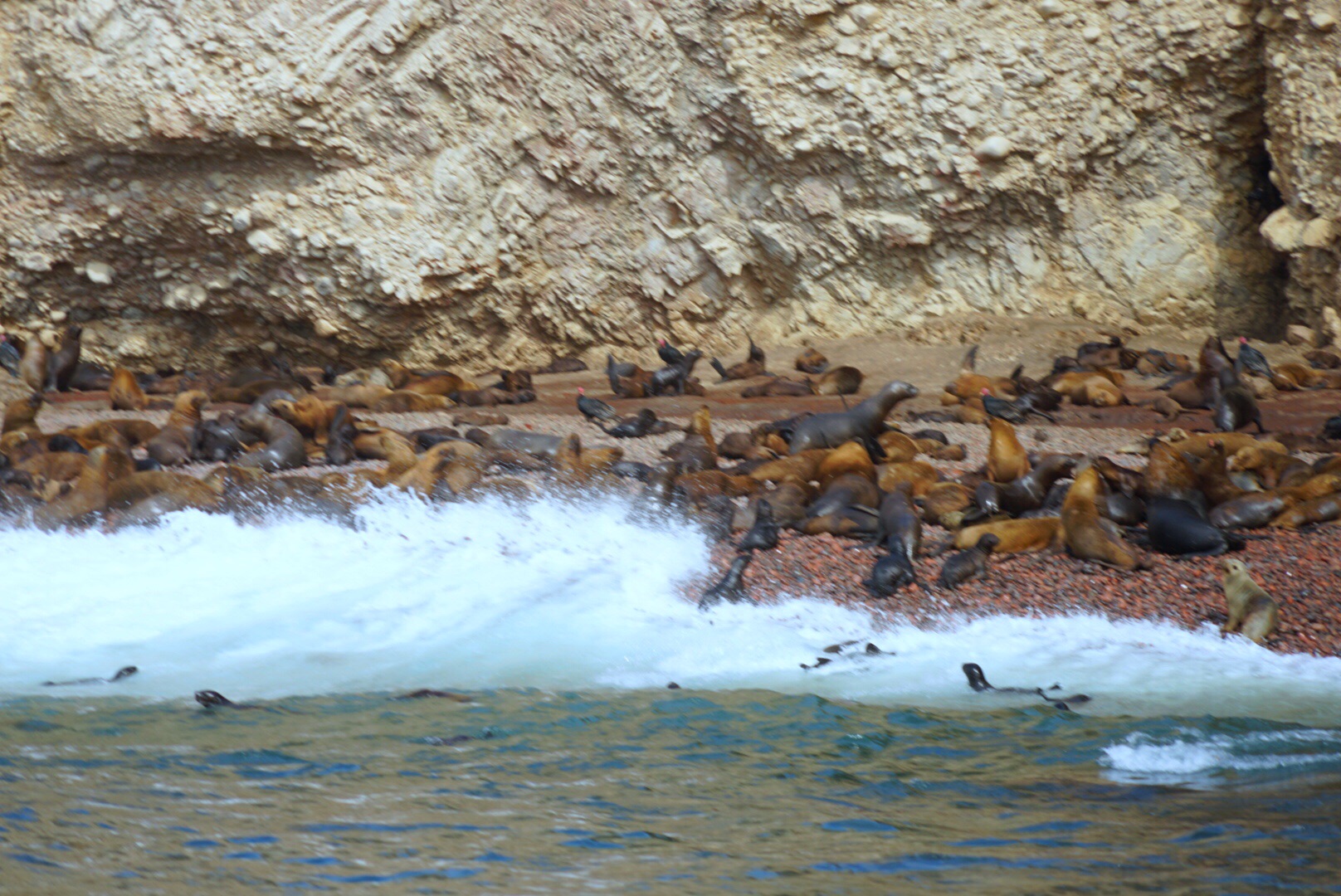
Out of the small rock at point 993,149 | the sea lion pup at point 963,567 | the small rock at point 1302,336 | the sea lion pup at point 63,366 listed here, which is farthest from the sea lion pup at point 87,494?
the small rock at point 1302,336

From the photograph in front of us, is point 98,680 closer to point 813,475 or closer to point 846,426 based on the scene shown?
point 813,475

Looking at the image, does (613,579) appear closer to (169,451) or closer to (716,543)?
(716,543)

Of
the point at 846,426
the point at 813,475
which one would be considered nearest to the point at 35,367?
the point at 846,426

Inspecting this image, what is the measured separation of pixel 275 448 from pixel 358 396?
393 cm

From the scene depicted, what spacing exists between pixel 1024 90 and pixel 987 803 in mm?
12782

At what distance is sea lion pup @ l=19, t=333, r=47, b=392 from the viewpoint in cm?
1434

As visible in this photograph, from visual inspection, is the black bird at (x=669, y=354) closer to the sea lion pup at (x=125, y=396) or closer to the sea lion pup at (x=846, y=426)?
the sea lion pup at (x=846, y=426)

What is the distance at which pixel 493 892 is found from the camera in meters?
3.28

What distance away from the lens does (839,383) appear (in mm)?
12984

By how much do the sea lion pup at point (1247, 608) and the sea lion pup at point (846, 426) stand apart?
357 centimetres

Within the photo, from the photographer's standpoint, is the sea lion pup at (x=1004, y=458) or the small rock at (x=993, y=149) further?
the small rock at (x=993, y=149)

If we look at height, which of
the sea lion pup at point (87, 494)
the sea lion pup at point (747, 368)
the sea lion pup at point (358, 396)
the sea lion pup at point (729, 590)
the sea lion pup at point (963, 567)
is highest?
the sea lion pup at point (747, 368)

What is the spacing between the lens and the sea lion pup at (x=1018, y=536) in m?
6.63

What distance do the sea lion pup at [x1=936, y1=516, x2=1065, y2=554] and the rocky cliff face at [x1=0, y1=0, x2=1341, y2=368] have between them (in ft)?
30.0
